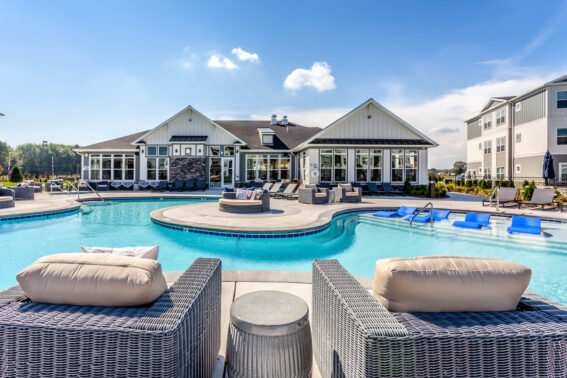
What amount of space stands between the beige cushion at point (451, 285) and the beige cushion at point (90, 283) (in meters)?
1.41

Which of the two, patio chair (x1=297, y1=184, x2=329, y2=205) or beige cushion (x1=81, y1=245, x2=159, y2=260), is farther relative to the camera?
patio chair (x1=297, y1=184, x2=329, y2=205)

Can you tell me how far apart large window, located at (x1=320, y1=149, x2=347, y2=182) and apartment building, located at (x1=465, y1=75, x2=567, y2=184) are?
1528 centimetres

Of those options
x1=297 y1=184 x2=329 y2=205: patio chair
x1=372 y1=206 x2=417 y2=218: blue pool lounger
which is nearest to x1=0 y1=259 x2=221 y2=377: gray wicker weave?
x1=372 y1=206 x2=417 y2=218: blue pool lounger

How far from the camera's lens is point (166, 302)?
59.2 inches

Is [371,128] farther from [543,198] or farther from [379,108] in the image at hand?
[543,198]

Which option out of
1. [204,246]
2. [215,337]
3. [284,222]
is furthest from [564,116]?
[215,337]

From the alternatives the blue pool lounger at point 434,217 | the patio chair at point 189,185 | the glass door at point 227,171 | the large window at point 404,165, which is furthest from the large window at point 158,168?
the blue pool lounger at point 434,217

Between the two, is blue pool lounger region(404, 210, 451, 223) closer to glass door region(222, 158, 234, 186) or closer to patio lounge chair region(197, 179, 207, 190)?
glass door region(222, 158, 234, 186)

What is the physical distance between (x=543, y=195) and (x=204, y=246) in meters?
13.3

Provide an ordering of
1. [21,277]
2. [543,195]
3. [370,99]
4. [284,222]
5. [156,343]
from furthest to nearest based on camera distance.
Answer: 1. [370,99]
2. [543,195]
3. [284,222]
4. [21,277]
5. [156,343]

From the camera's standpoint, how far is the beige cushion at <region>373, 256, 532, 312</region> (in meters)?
1.54

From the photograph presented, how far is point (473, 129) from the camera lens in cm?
3044

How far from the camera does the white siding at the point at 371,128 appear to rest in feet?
58.5

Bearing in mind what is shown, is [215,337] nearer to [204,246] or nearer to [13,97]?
[204,246]
